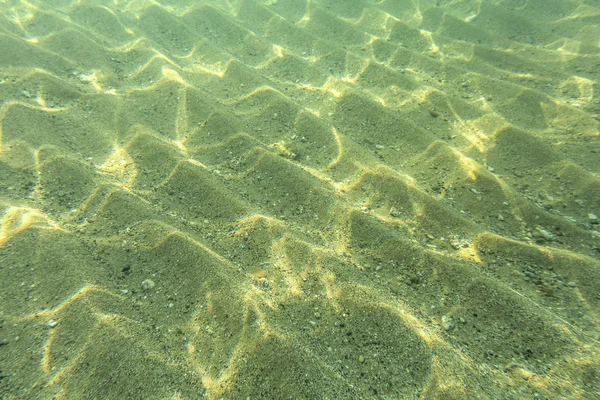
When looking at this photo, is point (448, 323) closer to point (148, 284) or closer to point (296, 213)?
point (296, 213)

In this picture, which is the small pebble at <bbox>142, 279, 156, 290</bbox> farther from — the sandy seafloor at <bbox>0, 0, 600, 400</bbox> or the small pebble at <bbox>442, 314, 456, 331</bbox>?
the small pebble at <bbox>442, 314, 456, 331</bbox>

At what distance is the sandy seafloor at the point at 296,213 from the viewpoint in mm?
2080

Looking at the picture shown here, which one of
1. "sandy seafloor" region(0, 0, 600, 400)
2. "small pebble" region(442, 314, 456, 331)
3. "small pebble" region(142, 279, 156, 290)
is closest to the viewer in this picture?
"sandy seafloor" region(0, 0, 600, 400)

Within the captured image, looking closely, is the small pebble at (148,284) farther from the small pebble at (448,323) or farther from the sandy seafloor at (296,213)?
the small pebble at (448,323)

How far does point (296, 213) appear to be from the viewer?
120 inches

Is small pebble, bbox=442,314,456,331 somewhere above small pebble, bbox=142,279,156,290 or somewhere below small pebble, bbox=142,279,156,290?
above

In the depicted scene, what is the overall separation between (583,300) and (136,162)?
422 centimetres

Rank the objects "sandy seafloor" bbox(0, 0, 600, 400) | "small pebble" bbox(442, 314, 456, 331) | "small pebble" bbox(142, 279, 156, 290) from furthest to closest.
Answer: "small pebble" bbox(142, 279, 156, 290)
"small pebble" bbox(442, 314, 456, 331)
"sandy seafloor" bbox(0, 0, 600, 400)

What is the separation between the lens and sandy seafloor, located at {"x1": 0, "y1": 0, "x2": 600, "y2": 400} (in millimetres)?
2080

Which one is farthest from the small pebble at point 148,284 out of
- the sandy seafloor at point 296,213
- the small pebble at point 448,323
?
the small pebble at point 448,323

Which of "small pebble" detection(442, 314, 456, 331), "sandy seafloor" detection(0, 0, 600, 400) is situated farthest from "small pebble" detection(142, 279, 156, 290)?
"small pebble" detection(442, 314, 456, 331)

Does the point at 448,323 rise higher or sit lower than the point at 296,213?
higher

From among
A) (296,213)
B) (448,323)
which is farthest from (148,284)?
(448,323)

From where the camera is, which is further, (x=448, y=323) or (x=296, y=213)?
(x=296, y=213)
